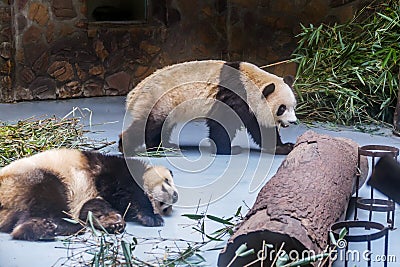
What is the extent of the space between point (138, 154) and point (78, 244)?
1486 millimetres

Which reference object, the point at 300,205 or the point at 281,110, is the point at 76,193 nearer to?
the point at 300,205

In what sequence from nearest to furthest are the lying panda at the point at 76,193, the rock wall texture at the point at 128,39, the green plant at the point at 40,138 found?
the lying panda at the point at 76,193 < the green plant at the point at 40,138 < the rock wall texture at the point at 128,39

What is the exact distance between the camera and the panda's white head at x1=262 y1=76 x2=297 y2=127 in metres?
4.11

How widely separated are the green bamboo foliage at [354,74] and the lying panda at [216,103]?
105 cm

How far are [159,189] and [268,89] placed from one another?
60.4 inches

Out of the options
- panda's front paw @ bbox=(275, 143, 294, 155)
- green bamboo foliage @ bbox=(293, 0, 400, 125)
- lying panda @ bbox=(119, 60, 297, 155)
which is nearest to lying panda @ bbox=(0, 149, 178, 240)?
lying panda @ bbox=(119, 60, 297, 155)

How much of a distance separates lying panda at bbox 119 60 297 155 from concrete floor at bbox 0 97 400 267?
182 mm

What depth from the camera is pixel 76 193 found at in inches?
104

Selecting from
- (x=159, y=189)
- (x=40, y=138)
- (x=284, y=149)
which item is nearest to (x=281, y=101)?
(x=284, y=149)

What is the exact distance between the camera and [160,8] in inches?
252

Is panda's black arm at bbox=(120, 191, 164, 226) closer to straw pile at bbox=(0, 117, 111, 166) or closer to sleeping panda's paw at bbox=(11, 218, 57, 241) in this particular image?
sleeping panda's paw at bbox=(11, 218, 57, 241)

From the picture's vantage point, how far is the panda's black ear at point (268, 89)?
13.4 feet

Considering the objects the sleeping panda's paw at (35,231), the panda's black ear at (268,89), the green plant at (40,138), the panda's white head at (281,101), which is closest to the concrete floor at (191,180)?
the sleeping panda's paw at (35,231)

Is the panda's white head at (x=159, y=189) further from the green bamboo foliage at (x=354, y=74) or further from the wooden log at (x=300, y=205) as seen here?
the green bamboo foliage at (x=354, y=74)
